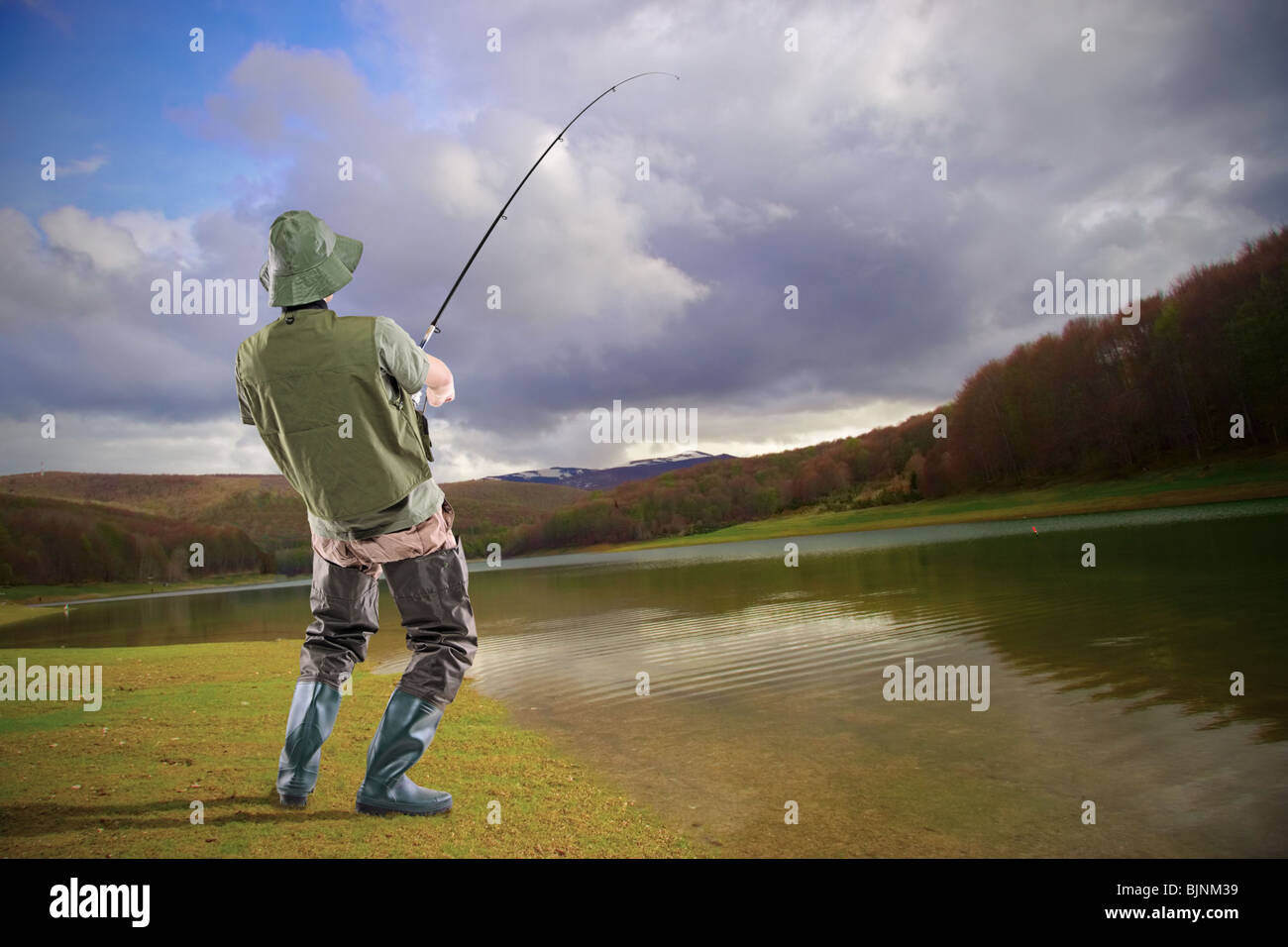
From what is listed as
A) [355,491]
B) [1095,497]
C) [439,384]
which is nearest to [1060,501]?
[1095,497]

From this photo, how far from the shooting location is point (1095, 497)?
6175 centimetres

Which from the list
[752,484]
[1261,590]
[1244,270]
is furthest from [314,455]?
[752,484]

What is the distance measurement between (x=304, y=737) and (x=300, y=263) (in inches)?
104

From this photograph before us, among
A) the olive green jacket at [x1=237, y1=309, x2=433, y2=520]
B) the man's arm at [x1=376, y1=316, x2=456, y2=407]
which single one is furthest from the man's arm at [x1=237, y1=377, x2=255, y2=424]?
the man's arm at [x1=376, y1=316, x2=456, y2=407]

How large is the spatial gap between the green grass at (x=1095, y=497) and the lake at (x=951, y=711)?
121 feet

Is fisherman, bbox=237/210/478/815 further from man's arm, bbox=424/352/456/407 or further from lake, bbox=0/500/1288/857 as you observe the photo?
lake, bbox=0/500/1288/857

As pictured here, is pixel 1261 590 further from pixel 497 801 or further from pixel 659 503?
pixel 659 503

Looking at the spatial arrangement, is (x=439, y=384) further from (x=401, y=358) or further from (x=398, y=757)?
(x=398, y=757)

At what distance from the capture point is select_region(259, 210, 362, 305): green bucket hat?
12.8 feet

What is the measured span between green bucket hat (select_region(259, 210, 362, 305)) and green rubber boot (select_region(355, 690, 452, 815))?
219 cm

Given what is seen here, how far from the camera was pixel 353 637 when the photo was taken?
4266 millimetres

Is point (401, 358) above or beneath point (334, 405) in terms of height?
above

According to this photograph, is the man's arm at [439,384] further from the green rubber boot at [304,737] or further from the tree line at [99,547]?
the tree line at [99,547]

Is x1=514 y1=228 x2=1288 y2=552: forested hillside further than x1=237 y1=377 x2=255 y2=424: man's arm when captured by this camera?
Yes
